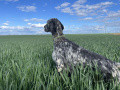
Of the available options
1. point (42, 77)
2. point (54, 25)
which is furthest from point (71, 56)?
point (54, 25)

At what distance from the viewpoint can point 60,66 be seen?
10.8ft

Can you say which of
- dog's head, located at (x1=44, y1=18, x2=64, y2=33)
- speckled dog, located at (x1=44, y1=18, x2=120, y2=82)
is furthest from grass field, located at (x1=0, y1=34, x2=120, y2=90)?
dog's head, located at (x1=44, y1=18, x2=64, y2=33)

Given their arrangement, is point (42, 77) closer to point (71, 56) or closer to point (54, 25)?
point (71, 56)

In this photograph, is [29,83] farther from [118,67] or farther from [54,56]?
[118,67]

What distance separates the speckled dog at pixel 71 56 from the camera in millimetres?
2580

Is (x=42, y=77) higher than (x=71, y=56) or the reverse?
the reverse

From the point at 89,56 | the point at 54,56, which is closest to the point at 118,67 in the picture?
the point at 89,56

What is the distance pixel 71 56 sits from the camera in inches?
132

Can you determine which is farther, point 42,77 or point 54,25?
point 54,25

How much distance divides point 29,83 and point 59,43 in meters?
2.04

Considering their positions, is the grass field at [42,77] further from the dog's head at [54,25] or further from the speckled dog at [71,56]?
the dog's head at [54,25]

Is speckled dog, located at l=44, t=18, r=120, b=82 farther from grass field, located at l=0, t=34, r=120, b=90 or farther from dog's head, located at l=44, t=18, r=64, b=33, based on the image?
grass field, located at l=0, t=34, r=120, b=90

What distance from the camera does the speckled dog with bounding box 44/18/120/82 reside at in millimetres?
2580

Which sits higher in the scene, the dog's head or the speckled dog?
the dog's head
